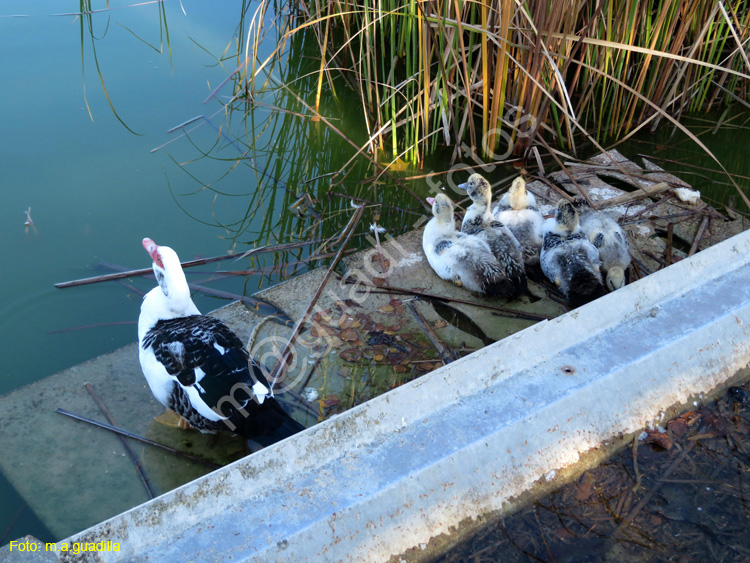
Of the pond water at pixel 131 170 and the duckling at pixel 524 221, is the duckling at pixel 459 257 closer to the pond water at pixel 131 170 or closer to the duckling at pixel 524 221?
the duckling at pixel 524 221

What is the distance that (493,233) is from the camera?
370cm

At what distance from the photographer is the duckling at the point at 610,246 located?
3.51m

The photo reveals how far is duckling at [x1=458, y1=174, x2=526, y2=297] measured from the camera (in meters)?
3.52

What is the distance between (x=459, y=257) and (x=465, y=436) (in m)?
1.46

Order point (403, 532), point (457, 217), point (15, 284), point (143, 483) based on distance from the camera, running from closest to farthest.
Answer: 1. point (403, 532)
2. point (143, 483)
3. point (15, 284)
4. point (457, 217)

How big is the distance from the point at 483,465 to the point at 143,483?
1.38 meters

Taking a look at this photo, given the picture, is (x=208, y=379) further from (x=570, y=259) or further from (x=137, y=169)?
(x=137, y=169)

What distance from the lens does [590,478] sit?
236 centimetres

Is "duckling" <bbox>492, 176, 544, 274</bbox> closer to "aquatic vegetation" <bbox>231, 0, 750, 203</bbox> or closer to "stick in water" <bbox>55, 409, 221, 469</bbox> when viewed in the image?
"aquatic vegetation" <bbox>231, 0, 750, 203</bbox>

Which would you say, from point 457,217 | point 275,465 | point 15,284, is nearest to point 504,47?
point 457,217

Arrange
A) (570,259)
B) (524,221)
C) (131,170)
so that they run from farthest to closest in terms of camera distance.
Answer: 1. (131,170)
2. (524,221)
3. (570,259)

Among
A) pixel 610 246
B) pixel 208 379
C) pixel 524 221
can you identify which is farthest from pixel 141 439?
pixel 610 246

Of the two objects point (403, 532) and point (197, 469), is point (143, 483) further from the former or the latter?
point (403, 532)

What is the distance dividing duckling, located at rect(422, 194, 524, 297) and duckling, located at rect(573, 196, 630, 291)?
0.59m
